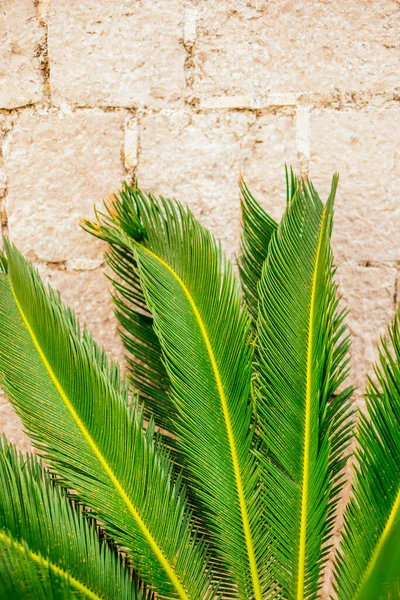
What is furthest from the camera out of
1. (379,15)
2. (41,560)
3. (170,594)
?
(379,15)

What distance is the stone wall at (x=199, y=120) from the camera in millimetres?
1452

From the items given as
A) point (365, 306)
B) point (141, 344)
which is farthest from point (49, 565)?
point (365, 306)

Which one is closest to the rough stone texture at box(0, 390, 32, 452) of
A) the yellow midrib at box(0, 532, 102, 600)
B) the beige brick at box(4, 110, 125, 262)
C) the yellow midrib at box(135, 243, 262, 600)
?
the beige brick at box(4, 110, 125, 262)

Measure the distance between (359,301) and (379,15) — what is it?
0.73 meters

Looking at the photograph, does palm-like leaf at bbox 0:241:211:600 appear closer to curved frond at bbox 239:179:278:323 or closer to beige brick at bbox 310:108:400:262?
curved frond at bbox 239:179:278:323

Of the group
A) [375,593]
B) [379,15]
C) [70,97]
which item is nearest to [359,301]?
[379,15]

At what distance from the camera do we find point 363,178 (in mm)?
Result: 1443

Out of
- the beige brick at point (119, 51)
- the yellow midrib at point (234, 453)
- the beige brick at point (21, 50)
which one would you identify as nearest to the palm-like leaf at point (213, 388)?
the yellow midrib at point (234, 453)

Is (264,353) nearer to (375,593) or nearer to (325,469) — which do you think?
(325,469)

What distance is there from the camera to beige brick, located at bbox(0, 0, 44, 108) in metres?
1.53

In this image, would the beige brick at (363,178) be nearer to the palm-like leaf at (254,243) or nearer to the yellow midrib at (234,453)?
the palm-like leaf at (254,243)

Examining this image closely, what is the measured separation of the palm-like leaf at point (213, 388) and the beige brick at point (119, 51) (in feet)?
1.55

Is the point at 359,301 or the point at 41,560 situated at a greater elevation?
the point at 359,301

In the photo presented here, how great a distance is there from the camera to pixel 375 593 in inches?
19.3
